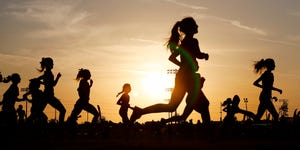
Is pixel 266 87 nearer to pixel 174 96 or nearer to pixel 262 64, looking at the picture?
pixel 262 64

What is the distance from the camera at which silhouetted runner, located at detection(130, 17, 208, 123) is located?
11.1 meters

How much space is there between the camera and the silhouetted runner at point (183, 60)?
1113 centimetres

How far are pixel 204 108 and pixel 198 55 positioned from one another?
1170 millimetres

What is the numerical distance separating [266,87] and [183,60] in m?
6.74

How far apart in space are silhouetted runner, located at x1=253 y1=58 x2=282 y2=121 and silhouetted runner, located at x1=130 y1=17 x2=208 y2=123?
6.03m

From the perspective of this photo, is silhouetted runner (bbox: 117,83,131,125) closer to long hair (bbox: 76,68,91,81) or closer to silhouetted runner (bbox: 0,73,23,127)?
long hair (bbox: 76,68,91,81)

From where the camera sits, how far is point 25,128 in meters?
18.8

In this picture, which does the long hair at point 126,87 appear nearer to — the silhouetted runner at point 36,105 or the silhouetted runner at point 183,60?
the silhouetted runner at point 36,105

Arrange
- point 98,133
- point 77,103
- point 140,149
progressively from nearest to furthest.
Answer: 1. point 140,149
2. point 77,103
3. point 98,133

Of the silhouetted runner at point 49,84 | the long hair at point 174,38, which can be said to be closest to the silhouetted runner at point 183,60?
the long hair at point 174,38

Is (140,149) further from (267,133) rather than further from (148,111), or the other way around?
(267,133)

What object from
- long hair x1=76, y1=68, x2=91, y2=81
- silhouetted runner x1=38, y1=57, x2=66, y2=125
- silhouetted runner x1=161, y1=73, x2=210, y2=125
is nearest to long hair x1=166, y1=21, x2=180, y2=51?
silhouetted runner x1=161, y1=73, x2=210, y2=125

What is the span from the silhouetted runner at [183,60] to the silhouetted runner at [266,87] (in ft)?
19.8

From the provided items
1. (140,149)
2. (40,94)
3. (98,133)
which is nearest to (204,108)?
(140,149)
